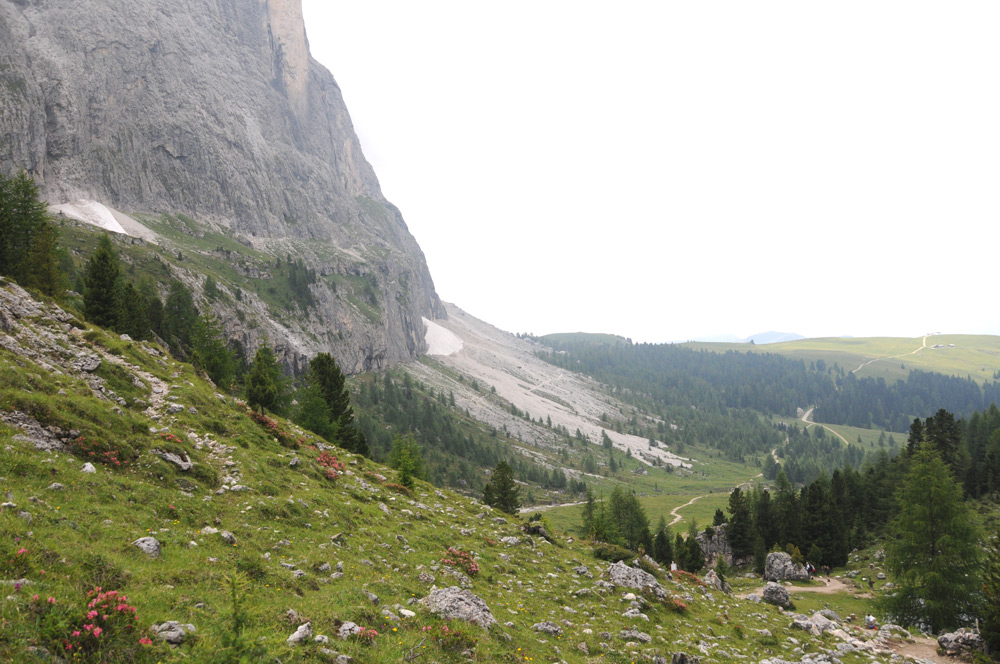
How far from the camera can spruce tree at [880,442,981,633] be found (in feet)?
100

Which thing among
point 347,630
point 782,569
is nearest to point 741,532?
point 782,569

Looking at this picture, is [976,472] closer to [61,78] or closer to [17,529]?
[17,529]

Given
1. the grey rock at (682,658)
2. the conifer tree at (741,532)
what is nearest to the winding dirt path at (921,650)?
the grey rock at (682,658)

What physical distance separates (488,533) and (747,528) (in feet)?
195

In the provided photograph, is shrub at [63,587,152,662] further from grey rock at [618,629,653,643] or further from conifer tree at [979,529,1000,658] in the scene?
conifer tree at [979,529,1000,658]

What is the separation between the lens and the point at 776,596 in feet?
115

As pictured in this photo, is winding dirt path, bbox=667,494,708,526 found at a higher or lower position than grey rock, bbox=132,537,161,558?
lower

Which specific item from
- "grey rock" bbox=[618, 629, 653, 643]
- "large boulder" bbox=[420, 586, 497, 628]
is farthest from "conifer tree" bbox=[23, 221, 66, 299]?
"grey rock" bbox=[618, 629, 653, 643]

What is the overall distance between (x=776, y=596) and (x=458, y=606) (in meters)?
34.0

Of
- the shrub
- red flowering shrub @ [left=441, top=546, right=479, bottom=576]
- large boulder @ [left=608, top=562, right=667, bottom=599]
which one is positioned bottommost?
large boulder @ [left=608, top=562, right=667, bottom=599]

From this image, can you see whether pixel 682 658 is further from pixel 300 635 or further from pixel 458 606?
pixel 300 635

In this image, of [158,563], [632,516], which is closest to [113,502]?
[158,563]

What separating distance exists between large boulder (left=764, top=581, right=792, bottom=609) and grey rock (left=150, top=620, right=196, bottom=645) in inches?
1645

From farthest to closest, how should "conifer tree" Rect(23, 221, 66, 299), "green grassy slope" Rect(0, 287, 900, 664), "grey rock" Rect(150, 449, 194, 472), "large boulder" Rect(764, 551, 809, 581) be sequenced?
"large boulder" Rect(764, 551, 809, 581), "conifer tree" Rect(23, 221, 66, 299), "grey rock" Rect(150, 449, 194, 472), "green grassy slope" Rect(0, 287, 900, 664)
